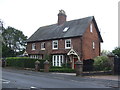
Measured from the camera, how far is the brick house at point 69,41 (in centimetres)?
3128

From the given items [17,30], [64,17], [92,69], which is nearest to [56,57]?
[64,17]

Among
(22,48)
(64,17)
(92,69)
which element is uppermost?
(64,17)

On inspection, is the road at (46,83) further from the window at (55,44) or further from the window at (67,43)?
the window at (55,44)

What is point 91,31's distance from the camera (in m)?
33.8

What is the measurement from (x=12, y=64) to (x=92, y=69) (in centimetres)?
1373

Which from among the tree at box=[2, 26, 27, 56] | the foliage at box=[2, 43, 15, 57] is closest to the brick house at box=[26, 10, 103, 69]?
the foliage at box=[2, 43, 15, 57]

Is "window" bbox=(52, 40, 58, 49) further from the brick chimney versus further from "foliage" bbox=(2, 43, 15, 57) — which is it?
"foliage" bbox=(2, 43, 15, 57)

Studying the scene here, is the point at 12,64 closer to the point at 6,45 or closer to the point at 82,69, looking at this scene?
the point at 82,69

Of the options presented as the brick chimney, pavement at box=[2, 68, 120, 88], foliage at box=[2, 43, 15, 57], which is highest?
the brick chimney

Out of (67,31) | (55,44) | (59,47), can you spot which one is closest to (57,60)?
(59,47)

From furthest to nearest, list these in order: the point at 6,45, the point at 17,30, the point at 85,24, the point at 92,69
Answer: the point at 17,30 < the point at 6,45 < the point at 85,24 < the point at 92,69

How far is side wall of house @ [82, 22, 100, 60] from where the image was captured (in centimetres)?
3158

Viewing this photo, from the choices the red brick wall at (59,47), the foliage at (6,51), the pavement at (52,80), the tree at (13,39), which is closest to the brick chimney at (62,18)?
the red brick wall at (59,47)

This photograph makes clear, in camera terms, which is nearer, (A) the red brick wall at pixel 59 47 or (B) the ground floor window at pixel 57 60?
(A) the red brick wall at pixel 59 47
